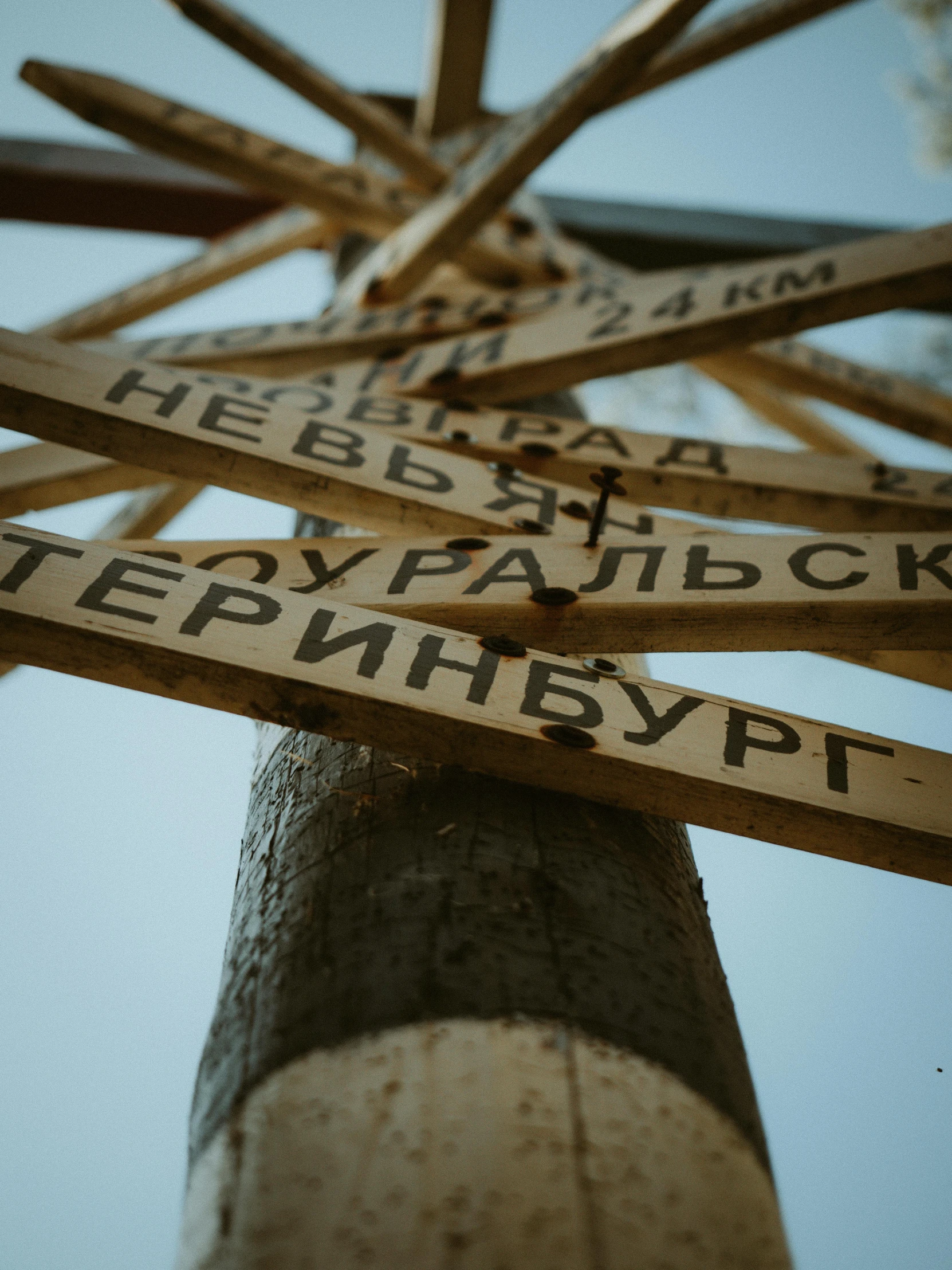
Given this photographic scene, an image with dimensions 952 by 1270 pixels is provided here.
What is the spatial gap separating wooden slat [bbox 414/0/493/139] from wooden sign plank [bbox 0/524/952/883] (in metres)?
3.85

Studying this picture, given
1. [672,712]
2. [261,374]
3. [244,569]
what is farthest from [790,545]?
[261,374]

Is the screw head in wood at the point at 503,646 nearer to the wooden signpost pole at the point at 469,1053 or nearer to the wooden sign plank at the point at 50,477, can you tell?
the wooden signpost pole at the point at 469,1053

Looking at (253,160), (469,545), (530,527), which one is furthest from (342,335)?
(469,545)

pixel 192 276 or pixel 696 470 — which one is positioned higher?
pixel 192 276

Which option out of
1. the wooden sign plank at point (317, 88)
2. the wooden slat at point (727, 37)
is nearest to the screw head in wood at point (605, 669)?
the wooden slat at point (727, 37)

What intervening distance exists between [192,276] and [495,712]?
138 inches

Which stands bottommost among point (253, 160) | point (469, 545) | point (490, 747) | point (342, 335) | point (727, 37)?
point (490, 747)

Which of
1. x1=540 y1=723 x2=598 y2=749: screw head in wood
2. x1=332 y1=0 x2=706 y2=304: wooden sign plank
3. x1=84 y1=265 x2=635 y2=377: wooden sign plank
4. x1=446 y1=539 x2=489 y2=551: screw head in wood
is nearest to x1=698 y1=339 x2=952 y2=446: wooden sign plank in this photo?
x1=84 y1=265 x2=635 y2=377: wooden sign plank

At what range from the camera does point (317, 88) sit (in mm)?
3672

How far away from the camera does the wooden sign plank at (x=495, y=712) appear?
1236mm

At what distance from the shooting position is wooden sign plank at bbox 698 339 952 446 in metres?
3.38

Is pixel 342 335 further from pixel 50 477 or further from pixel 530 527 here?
pixel 530 527

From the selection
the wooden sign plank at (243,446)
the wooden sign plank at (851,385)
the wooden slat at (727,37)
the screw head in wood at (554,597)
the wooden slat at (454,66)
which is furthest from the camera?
the wooden slat at (454,66)

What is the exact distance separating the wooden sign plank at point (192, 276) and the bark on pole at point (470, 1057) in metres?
3.43
